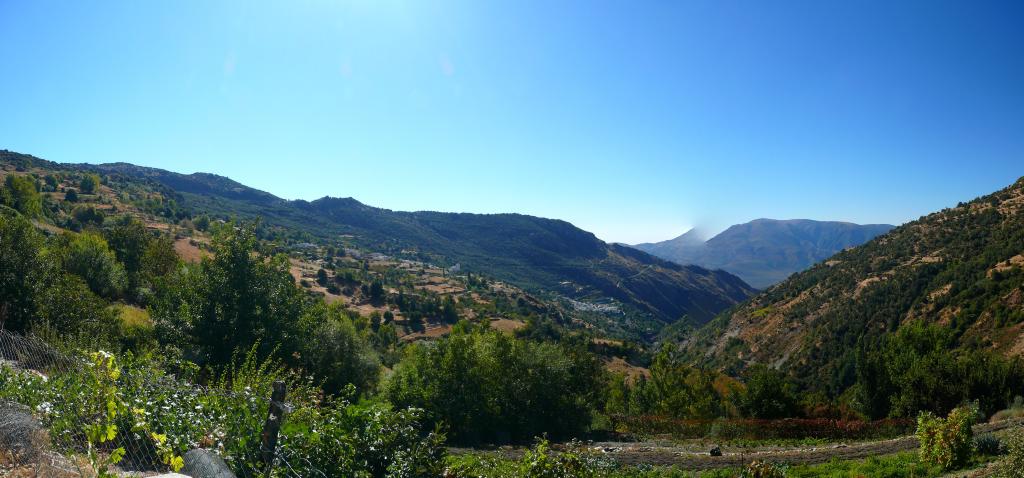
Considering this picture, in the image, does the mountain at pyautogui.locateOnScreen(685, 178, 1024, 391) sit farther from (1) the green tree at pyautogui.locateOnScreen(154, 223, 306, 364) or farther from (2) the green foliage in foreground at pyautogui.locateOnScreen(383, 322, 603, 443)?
(1) the green tree at pyautogui.locateOnScreen(154, 223, 306, 364)

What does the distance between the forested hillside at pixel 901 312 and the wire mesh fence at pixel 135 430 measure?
34852mm

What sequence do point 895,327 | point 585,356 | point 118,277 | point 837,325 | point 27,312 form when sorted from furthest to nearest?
point 837,325
point 895,327
point 585,356
point 118,277
point 27,312

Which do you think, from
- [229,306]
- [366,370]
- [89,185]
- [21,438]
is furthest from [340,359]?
[89,185]

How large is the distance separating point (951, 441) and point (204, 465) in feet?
49.3

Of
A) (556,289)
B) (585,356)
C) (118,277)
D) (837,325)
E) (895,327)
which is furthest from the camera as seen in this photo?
(556,289)

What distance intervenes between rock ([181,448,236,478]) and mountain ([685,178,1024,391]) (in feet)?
172

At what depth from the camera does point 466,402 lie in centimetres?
2308

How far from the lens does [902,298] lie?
58344 mm

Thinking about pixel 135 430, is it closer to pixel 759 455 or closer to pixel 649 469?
pixel 649 469

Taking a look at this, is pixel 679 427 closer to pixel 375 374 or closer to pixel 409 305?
pixel 375 374

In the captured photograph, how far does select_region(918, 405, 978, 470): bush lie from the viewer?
1149 centimetres

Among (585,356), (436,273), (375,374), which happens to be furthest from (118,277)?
(436,273)

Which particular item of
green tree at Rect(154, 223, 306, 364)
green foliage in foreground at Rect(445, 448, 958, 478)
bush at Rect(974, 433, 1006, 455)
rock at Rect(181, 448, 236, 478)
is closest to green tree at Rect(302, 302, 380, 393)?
green tree at Rect(154, 223, 306, 364)

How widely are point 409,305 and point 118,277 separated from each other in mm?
50319
